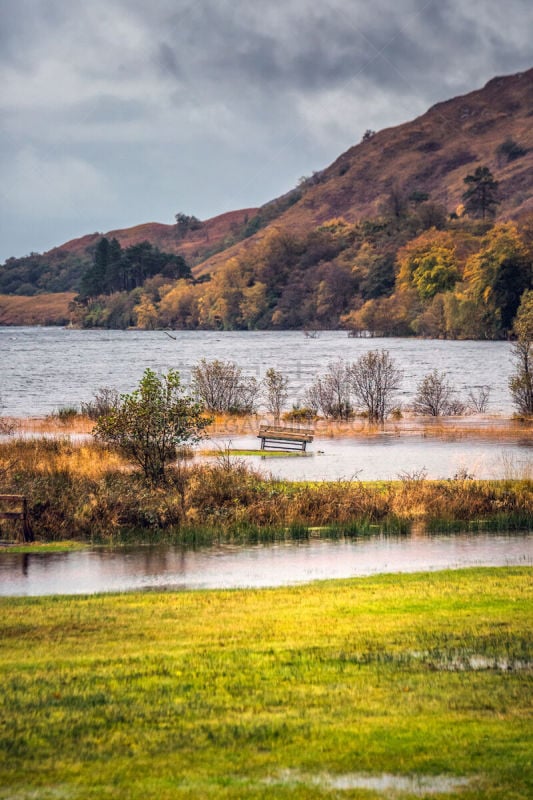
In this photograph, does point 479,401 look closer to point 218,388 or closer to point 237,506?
point 218,388

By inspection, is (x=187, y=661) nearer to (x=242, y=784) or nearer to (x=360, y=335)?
(x=242, y=784)

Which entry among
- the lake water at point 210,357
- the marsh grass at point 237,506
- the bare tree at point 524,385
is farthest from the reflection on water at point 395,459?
the lake water at point 210,357

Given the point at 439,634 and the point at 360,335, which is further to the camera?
the point at 360,335

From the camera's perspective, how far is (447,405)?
5697 cm

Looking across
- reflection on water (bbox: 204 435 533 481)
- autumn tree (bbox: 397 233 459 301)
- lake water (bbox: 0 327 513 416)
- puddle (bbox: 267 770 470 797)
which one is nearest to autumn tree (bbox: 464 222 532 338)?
lake water (bbox: 0 327 513 416)

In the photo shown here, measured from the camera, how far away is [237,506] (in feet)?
80.4

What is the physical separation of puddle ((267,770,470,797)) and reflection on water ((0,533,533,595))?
9.21 m

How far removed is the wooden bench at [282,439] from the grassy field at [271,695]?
22045 millimetres

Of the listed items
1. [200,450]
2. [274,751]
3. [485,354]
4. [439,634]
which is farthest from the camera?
[485,354]

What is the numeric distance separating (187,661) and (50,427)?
117 feet

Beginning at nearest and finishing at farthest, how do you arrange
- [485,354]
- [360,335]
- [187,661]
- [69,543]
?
1. [187,661]
2. [69,543]
3. [485,354]
4. [360,335]

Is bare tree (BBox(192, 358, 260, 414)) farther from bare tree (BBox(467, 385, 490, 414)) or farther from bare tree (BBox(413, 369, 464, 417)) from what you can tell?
bare tree (BBox(467, 385, 490, 414))

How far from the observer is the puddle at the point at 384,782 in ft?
24.9

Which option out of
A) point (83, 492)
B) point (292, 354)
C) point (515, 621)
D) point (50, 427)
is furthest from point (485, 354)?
point (515, 621)
